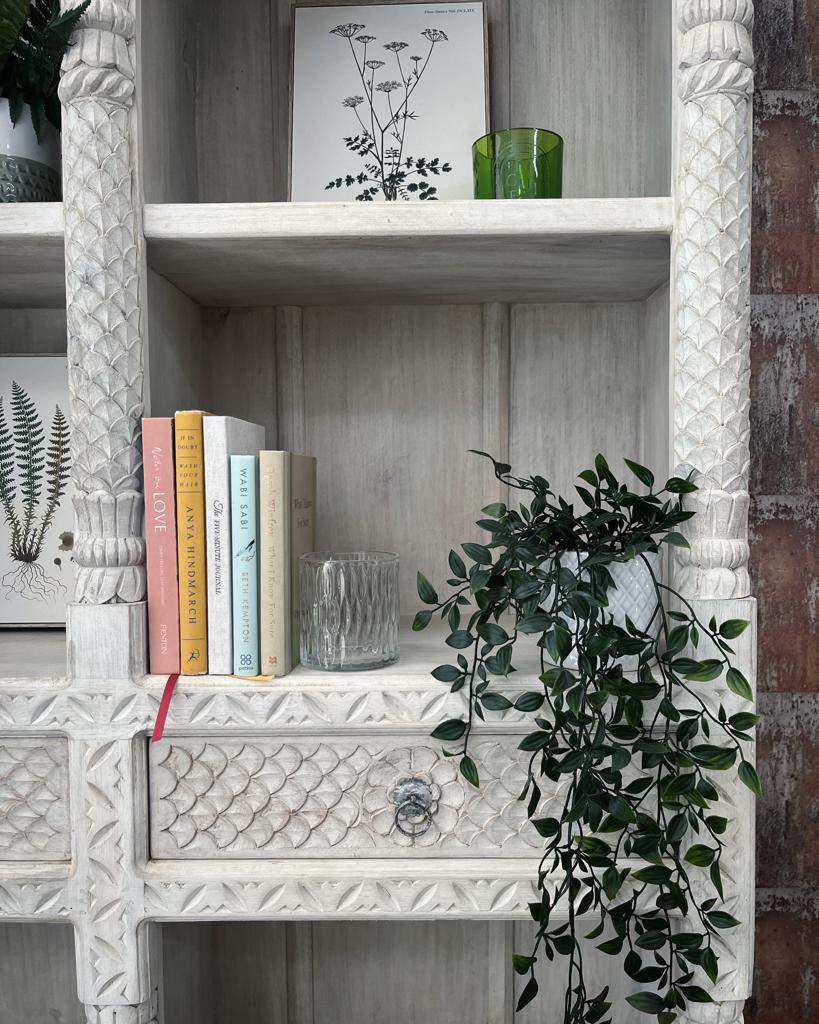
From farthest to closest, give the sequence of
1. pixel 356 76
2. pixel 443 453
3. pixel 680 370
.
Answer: pixel 443 453, pixel 356 76, pixel 680 370

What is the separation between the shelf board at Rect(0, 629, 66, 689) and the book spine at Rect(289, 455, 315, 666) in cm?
26

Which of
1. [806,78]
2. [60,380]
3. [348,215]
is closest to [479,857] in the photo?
[348,215]

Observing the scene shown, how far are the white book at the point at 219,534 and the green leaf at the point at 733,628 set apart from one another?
0.51m

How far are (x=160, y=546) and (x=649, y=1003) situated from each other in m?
0.68

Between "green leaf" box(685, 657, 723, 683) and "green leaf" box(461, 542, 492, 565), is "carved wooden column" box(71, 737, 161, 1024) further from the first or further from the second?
"green leaf" box(685, 657, 723, 683)

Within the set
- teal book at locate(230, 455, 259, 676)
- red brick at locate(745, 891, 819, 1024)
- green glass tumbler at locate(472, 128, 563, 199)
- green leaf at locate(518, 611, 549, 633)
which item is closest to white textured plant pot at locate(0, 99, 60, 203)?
teal book at locate(230, 455, 259, 676)

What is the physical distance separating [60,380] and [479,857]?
844mm

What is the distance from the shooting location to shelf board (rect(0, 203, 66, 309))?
0.88 metres

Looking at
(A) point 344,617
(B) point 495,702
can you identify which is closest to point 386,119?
(A) point 344,617

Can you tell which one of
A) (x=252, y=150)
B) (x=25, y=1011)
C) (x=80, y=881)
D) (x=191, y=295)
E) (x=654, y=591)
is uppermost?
(x=252, y=150)

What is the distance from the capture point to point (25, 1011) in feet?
4.13

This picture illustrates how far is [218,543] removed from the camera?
0.89m

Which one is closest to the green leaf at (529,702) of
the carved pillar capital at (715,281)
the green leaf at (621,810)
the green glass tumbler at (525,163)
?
the green leaf at (621,810)

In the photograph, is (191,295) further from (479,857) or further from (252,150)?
(479,857)
